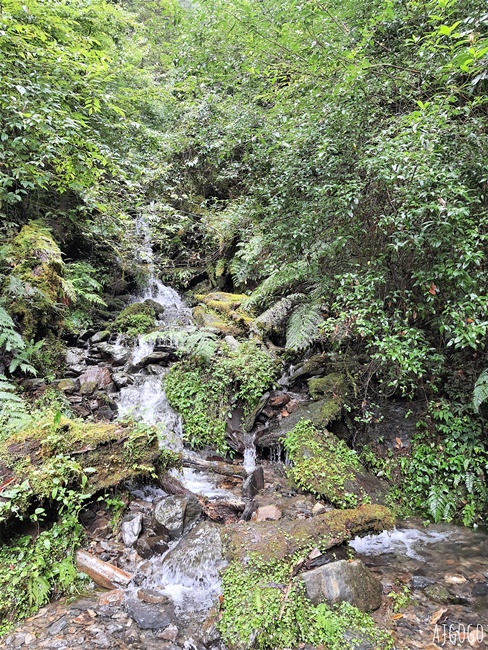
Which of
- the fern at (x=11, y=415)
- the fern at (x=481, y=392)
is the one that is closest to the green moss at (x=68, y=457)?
the fern at (x=11, y=415)

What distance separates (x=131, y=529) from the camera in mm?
3637

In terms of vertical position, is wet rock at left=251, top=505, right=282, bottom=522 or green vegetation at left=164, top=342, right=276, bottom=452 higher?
green vegetation at left=164, top=342, right=276, bottom=452

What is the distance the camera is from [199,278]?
518 inches

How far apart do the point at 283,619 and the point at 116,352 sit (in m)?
6.27

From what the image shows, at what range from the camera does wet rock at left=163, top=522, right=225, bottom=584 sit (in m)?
3.27

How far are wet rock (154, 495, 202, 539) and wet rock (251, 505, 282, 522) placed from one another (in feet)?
2.16

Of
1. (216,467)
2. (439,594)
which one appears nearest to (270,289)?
(216,467)

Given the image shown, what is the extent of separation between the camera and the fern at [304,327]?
6328mm

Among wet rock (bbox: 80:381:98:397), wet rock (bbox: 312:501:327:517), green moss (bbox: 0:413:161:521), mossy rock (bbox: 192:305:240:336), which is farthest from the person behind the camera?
mossy rock (bbox: 192:305:240:336)

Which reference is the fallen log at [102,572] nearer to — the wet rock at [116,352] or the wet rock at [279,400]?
the wet rock at [279,400]

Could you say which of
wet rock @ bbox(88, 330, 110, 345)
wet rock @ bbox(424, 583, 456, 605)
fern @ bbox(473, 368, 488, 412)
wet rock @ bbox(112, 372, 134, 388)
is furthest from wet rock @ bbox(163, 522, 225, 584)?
wet rock @ bbox(88, 330, 110, 345)

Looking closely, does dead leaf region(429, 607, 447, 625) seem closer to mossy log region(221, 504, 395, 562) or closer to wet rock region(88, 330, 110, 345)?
mossy log region(221, 504, 395, 562)

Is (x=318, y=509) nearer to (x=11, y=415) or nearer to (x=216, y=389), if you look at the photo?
(x=216, y=389)

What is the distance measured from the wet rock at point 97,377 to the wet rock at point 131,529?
3.22 meters
